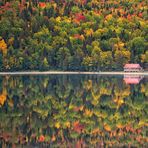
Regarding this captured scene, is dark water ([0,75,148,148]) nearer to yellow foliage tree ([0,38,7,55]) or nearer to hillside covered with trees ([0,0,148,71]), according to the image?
hillside covered with trees ([0,0,148,71])

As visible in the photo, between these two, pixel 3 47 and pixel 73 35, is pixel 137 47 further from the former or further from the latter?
pixel 3 47

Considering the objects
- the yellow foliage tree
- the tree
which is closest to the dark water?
the tree

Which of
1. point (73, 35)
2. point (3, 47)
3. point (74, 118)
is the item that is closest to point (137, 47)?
point (73, 35)

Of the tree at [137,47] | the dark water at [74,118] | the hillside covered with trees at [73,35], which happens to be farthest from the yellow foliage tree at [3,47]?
the dark water at [74,118]

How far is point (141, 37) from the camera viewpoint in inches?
5925

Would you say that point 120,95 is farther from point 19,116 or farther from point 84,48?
point 84,48

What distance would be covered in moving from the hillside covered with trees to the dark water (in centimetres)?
6272

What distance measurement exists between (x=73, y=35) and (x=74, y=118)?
10743cm

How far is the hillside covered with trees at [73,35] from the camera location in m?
142

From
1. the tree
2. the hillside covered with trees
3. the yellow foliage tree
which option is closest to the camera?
the hillside covered with trees

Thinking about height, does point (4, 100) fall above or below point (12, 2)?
below

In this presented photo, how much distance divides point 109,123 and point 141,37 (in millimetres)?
103298

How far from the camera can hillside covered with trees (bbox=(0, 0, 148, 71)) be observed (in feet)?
468

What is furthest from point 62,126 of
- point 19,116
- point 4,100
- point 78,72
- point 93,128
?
point 78,72
